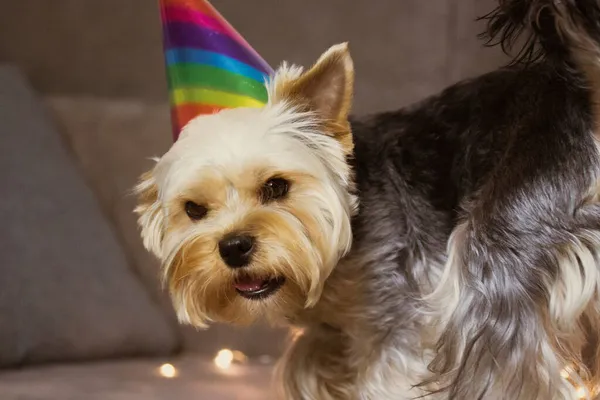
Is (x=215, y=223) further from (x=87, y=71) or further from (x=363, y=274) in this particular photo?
(x=87, y=71)

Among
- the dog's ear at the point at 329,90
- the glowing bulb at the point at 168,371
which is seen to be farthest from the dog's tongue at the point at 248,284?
the glowing bulb at the point at 168,371

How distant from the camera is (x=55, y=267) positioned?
4.46ft

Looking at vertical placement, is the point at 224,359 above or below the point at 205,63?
below

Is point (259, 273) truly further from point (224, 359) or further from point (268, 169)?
point (224, 359)

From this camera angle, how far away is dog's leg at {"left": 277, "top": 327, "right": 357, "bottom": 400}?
4.06ft

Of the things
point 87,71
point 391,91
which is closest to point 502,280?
point 391,91

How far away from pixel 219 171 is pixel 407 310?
336 mm

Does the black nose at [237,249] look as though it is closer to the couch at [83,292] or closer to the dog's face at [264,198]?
the dog's face at [264,198]

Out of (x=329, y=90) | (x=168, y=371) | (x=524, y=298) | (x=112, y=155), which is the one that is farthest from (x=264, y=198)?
(x=112, y=155)

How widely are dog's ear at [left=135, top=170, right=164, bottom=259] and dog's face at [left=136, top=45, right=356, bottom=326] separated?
0.02 meters

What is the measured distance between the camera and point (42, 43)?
5.42 ft

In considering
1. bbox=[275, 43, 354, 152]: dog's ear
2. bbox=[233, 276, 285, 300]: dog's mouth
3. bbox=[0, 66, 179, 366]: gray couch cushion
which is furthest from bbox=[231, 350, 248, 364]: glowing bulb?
bbox=[275, 43, 354, 152]: dog's ear

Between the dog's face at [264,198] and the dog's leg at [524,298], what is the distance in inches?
7.2

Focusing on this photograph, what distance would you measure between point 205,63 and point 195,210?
0.62 ft
